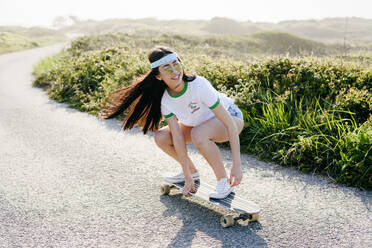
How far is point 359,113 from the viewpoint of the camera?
17.5 feet

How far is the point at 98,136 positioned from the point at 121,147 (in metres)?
0.86

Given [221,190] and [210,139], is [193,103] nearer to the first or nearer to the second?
[210,139]

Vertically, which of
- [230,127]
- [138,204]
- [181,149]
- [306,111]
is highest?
[230,127]

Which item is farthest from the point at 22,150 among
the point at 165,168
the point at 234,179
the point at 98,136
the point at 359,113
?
the point at 359,113

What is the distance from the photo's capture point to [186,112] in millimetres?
3715

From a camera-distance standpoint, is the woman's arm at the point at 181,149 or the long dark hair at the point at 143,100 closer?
the woman's arm at the point at 181,149

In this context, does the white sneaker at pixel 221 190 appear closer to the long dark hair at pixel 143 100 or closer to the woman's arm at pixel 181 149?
the woman's arm at pixel 181 149

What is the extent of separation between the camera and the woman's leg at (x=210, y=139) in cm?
359

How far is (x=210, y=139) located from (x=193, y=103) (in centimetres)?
37

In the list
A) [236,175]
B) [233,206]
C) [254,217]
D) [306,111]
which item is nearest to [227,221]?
[233,206]

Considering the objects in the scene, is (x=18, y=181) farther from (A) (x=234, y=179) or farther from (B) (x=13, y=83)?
(B) (x=13, y=83)

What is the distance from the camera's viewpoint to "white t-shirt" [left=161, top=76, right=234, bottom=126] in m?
3.57

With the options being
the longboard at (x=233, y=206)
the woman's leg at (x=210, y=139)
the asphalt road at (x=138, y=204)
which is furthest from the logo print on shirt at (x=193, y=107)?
the asphalt road at (x=138, y=204)

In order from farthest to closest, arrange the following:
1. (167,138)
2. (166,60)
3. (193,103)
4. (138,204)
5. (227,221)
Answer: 1. (138,204)
2. (167,138)
3. (193,103)
4. (166,60)
5. (227,221)
